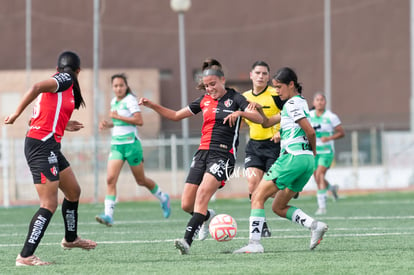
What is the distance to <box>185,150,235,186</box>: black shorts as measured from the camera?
30.7ft

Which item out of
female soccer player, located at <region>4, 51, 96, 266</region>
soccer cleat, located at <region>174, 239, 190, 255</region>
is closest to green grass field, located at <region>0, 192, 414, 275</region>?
soccer cleat, located at <region>174, 239, 190, 255</region>

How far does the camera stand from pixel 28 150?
838cm

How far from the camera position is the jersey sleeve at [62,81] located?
8256 mm

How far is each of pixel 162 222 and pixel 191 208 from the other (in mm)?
4056

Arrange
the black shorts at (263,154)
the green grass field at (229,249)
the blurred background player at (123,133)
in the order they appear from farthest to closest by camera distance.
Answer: the blurred background player at (123,133) → the black shorts at (263,154) → the green grass field at (229,249)

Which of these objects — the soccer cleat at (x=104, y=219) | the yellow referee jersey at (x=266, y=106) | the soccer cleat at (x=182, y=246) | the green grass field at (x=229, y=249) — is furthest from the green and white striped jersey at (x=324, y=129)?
the soccer cleat at (x=182, y=246)

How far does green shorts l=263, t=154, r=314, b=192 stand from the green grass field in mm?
758

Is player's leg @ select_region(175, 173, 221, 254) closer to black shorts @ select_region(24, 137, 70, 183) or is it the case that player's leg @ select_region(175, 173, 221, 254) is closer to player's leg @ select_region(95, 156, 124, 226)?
black shorts @ select_region(24, 137, 70, 183)

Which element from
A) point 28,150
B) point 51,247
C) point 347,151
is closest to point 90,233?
point 51,247

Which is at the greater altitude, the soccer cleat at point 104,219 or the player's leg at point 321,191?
the player's leg at point 321,191

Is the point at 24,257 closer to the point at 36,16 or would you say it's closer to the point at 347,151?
the point at 347,151

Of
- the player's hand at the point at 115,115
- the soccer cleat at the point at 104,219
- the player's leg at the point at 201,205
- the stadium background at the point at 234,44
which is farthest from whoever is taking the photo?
the stadium background at the point at 234,44

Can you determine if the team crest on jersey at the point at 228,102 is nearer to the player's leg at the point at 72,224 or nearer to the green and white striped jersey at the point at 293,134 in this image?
the green and white striped jersey at the point at 293,134

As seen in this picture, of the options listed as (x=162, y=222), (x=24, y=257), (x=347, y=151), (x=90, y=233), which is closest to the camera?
(x=24, y=257)
